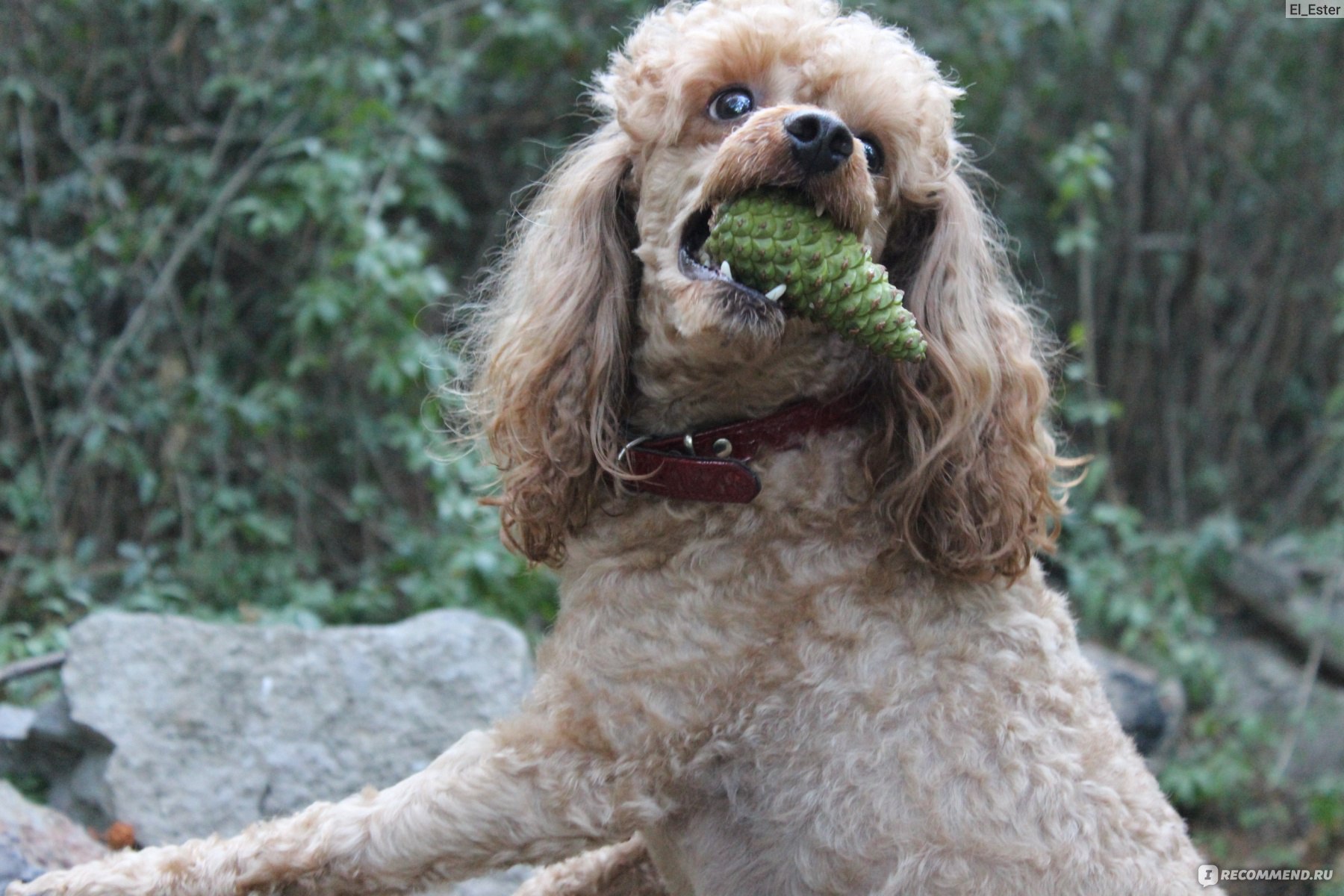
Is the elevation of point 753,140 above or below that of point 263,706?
above

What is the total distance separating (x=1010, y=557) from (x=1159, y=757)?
9.69ft

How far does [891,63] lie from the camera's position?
2119 mm

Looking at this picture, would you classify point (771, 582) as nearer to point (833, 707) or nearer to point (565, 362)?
point (833, 707)

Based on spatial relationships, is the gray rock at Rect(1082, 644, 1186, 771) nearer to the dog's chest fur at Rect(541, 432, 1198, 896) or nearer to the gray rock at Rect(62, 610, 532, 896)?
the gray rock at Rect(62, 610, 532, 896)

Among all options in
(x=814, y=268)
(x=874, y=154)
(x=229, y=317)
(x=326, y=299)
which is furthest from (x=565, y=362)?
(x=229, y=317)

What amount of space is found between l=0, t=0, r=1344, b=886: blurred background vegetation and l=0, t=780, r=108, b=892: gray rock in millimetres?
858

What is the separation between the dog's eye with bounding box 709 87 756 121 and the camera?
2.09 m

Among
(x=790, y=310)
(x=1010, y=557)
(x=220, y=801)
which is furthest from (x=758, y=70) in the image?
(x=220, y=801)

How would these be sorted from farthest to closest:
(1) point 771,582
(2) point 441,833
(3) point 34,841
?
(3) point 34,841 → (1) point 771,582 → (2) point 441,833

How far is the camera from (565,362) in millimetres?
2129

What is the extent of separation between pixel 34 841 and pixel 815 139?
204 centimetres

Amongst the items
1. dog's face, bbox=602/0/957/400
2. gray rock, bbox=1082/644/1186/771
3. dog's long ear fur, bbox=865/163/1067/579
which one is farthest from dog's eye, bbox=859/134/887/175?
gray rock, bbox=1082/644/1186/771

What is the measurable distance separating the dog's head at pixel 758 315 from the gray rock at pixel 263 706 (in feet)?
3.58

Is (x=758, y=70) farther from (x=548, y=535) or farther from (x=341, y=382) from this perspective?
(x=341, y=382)
